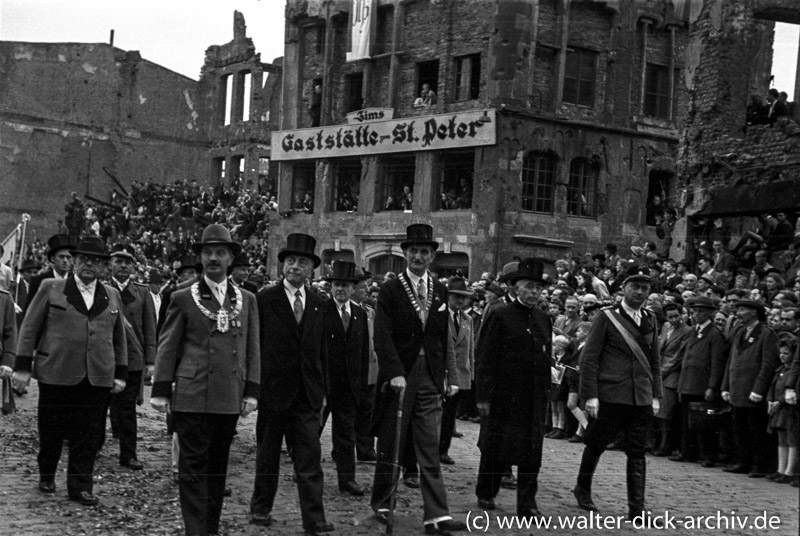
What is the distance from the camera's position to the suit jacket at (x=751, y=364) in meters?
12.5

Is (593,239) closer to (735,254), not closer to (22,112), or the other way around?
(735,254)

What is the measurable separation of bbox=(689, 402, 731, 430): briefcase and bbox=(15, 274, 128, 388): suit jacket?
716cm

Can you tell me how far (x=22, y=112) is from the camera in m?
51.1

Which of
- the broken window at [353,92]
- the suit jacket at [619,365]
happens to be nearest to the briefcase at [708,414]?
the suit jacket at [619,365]

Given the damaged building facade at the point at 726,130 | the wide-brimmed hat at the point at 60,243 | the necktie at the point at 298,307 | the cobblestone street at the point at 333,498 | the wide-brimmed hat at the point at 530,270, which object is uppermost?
the damaged building facade at the point at 726,130

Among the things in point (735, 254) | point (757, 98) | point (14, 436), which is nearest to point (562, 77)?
point (757, 98)

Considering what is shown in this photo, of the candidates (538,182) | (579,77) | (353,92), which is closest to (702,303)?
(538,182)

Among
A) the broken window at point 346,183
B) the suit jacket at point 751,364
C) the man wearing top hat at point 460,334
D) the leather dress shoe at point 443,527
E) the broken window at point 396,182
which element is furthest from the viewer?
the broken window at point 346,183

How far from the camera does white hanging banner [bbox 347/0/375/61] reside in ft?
120

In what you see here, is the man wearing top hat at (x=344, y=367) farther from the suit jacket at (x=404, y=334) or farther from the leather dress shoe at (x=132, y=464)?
the leather dress shoe at (x=132, y=464)

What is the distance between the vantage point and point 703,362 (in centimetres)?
1359

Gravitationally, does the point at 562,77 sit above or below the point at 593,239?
above

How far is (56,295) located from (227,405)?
2181 mm

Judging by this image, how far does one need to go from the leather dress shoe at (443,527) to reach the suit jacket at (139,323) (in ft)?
12.9
